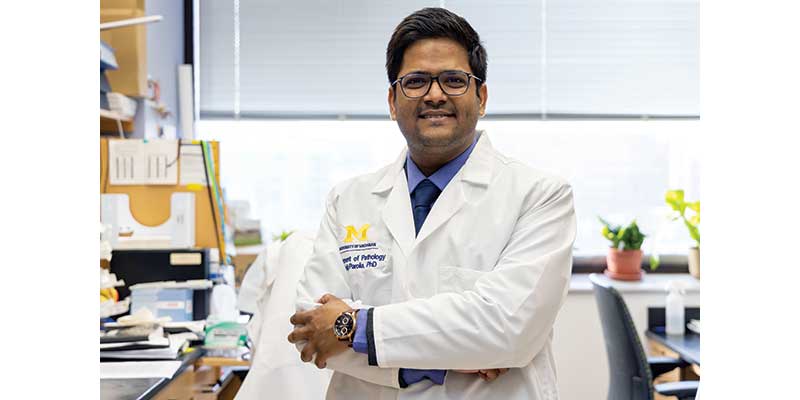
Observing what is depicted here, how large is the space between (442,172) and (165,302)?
5.01 ft

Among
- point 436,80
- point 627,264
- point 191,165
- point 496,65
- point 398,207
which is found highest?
point 496,65

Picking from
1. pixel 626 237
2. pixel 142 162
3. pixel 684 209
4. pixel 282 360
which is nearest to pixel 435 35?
pixel 282 360

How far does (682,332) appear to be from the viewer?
3.11 metres

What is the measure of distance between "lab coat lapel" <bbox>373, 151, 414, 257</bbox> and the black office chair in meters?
1.21

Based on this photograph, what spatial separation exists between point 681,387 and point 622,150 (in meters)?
1.97

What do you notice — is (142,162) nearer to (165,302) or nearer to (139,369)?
(165,302)

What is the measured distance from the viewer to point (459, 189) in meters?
1.44

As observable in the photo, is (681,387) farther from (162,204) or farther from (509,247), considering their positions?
(162,204)

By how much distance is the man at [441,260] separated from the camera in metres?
1.27

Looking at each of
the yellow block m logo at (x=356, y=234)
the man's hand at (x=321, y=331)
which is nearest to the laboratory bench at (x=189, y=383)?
the man's hand at (x=321, y=331)

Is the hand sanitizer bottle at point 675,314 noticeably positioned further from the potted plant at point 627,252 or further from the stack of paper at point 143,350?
the stack of paper at point 143,350

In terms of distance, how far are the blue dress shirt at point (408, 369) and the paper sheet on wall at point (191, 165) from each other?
1537 mm

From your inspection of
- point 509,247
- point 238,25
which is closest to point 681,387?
point 509,247
